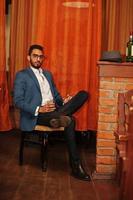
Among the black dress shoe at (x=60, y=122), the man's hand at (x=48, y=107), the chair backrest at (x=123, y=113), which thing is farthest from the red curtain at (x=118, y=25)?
the chair backrest at (x=123, y=113)

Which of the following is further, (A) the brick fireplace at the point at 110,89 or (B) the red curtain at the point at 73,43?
(B) the red curtain at the point at 73,43

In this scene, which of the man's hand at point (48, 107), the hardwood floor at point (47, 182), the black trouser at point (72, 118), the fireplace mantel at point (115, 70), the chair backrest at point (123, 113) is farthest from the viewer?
the man's hand at point (48, 107)

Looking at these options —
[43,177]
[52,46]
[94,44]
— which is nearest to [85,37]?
[94,44]

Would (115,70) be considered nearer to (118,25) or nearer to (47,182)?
(47,182)

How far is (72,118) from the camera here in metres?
3.05

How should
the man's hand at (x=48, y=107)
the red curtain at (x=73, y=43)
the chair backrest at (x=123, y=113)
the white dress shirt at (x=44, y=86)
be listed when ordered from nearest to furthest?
the chair backrest at (x=123, y=113), the man's hand at (x=48, y=107), the white dress shirt at (x=44, y=86), the red curtain at (x=73, y=43)

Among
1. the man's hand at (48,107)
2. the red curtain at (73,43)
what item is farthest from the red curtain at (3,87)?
Answer: the man's hand at (48,107)

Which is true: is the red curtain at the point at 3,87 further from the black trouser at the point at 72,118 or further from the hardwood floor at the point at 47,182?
the black trouser at the point at 72,118

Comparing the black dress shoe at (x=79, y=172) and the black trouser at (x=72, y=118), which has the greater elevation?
the black trouser at (x=72, y=118)

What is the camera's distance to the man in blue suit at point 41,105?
9.63 ft

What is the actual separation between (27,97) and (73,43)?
3.49 feet

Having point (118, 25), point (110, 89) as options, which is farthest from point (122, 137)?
point (118, 25)

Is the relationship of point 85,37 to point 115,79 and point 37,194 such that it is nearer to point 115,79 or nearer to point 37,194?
point 115,79

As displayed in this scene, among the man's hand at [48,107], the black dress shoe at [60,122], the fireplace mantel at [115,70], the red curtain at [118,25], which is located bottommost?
the black dress shoe at [60,122]
